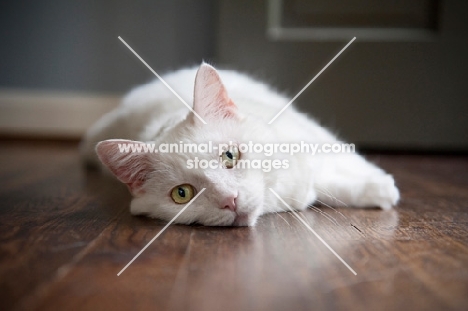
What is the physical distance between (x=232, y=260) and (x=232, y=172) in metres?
0.23

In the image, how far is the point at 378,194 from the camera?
1326 mm

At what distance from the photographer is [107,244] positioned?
1.00 meters

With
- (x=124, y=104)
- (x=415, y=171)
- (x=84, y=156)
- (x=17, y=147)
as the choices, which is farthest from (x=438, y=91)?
(x=17, y=147)

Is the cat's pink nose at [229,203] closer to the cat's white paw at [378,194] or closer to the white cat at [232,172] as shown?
the white cat at [232,172]

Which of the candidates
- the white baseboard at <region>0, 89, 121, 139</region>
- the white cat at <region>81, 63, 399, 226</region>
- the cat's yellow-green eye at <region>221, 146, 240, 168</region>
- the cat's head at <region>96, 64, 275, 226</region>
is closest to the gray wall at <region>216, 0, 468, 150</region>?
the white baseboard at <region>0, 89, 121, 139</region>

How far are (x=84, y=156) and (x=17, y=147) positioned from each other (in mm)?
822

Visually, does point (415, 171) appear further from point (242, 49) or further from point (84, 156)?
point (84, 156)

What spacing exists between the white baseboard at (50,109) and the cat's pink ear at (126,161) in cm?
179

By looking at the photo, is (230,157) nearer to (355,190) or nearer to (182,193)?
(182,193)

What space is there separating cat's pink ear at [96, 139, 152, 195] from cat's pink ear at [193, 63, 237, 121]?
17 cm

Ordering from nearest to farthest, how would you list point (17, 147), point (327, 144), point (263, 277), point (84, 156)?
1. point (263, 277)
2. point (327, 144)
3. point (84, 156)
4. point (17, 147)

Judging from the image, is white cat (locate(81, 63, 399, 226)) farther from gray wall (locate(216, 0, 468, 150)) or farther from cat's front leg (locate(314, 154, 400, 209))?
gray wall (locate(216, 0, 468, 150))

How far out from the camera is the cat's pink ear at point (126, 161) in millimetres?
1120

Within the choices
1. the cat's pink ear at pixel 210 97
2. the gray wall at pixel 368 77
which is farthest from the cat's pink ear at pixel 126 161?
the gray wall at pixel 368 77
